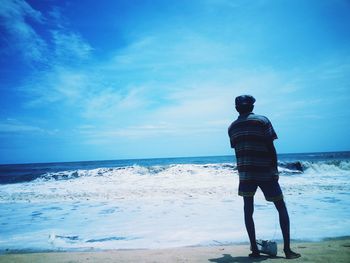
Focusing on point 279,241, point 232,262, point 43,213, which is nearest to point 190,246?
point 232,262

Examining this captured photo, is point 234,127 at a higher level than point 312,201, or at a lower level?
higher

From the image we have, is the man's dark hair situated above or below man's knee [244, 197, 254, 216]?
above

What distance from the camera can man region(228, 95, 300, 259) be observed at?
3.04 m

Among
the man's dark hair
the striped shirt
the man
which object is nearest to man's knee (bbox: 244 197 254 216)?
the man

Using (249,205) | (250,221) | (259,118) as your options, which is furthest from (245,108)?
(250,221)

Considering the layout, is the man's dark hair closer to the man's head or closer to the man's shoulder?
the man's head

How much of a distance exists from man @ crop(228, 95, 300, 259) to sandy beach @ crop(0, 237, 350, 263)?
0.23 metres

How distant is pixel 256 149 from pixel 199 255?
4.67ft

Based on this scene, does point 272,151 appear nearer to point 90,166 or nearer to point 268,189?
point 268,189

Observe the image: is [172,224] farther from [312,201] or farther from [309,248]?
[312,201]

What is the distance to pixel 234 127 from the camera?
3.33m

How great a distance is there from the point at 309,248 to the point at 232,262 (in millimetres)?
1145

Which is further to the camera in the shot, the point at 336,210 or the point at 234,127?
the point at 336,210

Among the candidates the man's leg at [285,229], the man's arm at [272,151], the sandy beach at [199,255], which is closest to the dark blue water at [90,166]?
the sandy beach at [199,255]
